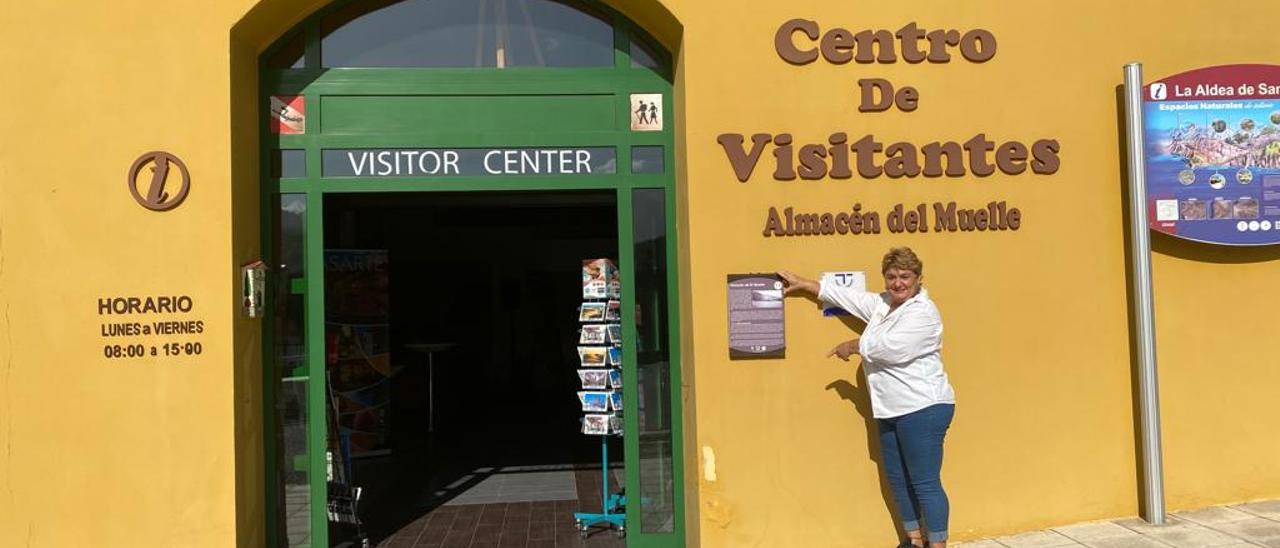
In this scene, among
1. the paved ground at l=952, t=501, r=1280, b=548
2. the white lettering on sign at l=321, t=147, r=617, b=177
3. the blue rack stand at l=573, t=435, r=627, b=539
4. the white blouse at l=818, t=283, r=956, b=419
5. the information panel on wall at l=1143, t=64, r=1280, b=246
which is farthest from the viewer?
the blue rack stand at l=573, t=435, r=627, b=539

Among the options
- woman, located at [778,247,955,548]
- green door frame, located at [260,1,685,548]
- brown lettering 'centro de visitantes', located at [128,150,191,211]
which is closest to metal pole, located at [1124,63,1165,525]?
woman, located at [778,247,955,548]

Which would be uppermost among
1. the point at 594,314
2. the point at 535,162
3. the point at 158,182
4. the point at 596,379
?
the point at 535,162

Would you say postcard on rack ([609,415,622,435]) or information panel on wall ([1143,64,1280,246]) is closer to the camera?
information panel on wall ([1143,64,1280,246])

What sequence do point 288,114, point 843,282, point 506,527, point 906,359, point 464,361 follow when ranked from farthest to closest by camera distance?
1. point 464,361
2. point 506,527
3. point 288,114
4. point 843,282
5. point 906,359

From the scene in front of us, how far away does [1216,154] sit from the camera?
518 cm

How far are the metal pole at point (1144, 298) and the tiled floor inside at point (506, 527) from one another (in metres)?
2.99

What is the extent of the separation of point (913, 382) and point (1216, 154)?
8.02 feet

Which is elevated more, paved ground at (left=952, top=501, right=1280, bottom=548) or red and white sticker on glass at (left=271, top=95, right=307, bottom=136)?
red and white sticker on glass at (left=271, top=95, right=307, bottom=136)

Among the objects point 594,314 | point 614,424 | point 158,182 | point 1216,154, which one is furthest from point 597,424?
point 1216,154

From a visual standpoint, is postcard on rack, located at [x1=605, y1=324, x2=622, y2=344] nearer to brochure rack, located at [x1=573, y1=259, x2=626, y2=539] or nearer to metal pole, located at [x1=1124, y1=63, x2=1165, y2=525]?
brochure rack, located at [x1=573, y1=259, x2=626, y2=539]

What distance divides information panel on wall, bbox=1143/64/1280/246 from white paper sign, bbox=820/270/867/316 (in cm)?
172

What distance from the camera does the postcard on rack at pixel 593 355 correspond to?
553cm

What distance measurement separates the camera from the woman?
4.35m

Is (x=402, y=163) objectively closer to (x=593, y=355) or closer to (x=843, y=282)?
(x=593, y=355)
